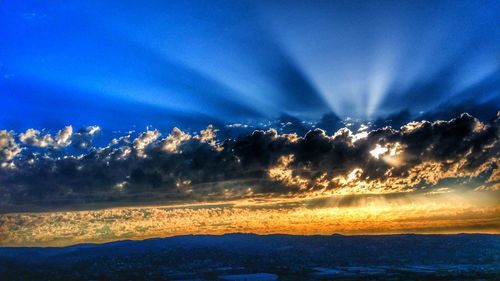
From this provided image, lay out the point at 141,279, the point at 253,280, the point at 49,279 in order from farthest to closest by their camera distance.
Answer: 1. the point at 49,279
2. the point at 141,279
3. the point at 253,280

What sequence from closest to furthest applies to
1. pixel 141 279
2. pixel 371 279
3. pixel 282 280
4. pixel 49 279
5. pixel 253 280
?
1. pixel 371 279
2. pixel 282 280
3. pixel 253 280
4. pixel 141 279
5. pixel 49 279

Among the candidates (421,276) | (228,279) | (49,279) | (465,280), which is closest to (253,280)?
(228,279)

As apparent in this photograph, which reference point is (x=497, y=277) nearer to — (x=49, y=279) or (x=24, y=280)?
(x=49, y=279)

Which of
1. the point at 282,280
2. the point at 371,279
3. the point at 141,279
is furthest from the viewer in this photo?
the point at 141,279

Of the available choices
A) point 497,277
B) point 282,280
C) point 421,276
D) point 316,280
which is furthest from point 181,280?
point 497,277

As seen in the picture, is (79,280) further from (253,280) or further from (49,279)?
(253,280)

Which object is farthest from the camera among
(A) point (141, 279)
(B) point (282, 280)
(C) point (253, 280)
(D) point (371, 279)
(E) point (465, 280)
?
(A) point (141, 279)

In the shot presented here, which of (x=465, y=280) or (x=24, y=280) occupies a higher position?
(x=465, y=280)

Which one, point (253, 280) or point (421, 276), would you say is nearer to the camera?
point (421, 276)

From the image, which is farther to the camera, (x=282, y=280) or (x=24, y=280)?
(x=24, y=280)
